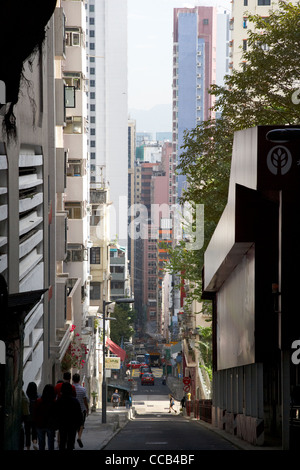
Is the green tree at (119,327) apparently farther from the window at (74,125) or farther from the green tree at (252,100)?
the green tree at (252,100)

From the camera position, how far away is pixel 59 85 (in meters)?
32.6

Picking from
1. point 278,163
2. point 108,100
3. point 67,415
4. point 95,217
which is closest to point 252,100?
point 278,163

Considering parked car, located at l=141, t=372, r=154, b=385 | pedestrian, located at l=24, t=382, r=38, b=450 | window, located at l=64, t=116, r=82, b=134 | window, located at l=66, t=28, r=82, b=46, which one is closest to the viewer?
pedestrian, located at l=24, t=382, r=38, b=450

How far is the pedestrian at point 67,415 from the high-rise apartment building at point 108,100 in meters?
171

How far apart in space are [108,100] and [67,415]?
601ft

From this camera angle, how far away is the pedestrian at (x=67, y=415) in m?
15.3

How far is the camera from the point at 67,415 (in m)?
15.3

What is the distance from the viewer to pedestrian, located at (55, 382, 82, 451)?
50.1ft

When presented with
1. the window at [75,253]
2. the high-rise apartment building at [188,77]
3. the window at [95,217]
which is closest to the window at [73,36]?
the window at [75,253]

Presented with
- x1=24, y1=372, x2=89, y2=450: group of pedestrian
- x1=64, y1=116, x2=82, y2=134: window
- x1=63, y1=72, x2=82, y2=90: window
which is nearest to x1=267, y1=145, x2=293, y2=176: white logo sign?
x1=24, y1=372, x2=89, y2=450: group of pedestrian

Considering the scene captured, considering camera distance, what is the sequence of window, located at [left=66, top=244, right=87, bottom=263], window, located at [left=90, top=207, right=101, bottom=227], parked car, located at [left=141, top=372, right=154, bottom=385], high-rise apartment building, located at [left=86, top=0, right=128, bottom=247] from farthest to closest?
1. high-rise apartment building, located at [left=86, top=0, right=128, bottom=247]
2. parked car, located at [left=141, top=372, right=154, bottom=385]
3. window, located at [left=90, top=207, right=101, bottom=227]
4. window, located at [left=66, top=244, right=87, bottom=263]

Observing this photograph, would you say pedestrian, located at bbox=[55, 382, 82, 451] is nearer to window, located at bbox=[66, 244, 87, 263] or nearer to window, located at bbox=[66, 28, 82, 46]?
window, located at bbox=[66, 28, 82, 46]

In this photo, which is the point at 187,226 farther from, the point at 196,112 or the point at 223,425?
the point at 196,112

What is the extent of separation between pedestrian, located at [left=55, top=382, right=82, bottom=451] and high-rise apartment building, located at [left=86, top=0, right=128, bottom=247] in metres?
171
